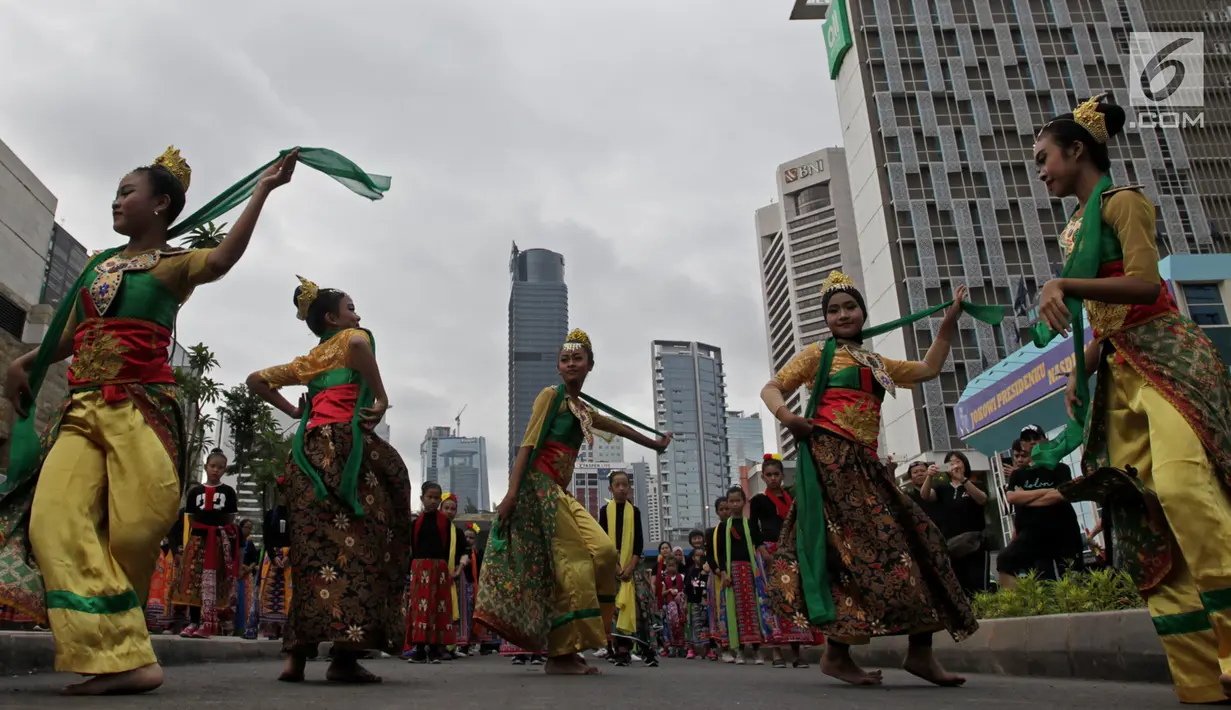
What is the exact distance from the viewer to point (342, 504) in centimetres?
436

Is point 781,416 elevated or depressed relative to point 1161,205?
depressed

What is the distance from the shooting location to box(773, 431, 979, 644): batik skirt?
13.1 feet

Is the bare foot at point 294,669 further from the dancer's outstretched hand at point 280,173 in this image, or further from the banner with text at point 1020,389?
the banner with text at point 1020,389

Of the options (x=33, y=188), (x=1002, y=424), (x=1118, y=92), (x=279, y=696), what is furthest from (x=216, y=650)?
(x=1118, y=92)

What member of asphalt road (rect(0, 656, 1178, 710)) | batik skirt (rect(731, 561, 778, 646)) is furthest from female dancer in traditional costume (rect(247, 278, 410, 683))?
batik skirt (rect(731, 561, 778, 646))

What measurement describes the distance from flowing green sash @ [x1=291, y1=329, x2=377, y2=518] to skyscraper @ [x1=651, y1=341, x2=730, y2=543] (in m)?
169

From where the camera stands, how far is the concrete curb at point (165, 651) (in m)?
4.05

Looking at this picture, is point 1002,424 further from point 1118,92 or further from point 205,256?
point 1118,92

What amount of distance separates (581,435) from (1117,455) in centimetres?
327

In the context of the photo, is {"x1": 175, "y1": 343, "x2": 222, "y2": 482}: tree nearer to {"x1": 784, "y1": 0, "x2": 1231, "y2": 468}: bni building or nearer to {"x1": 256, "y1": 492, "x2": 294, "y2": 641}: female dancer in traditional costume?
{"x1": 256, "y1": 492, "x2": 294, "y2": 641}: female dancer in traditional costume

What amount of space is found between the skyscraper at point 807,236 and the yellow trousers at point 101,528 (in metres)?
82.6

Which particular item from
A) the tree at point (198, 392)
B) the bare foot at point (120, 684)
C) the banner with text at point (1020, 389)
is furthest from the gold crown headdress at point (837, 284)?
the tree at point (198, 392)

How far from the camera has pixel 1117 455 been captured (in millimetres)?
3025

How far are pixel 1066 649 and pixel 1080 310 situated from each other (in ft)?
6.85
